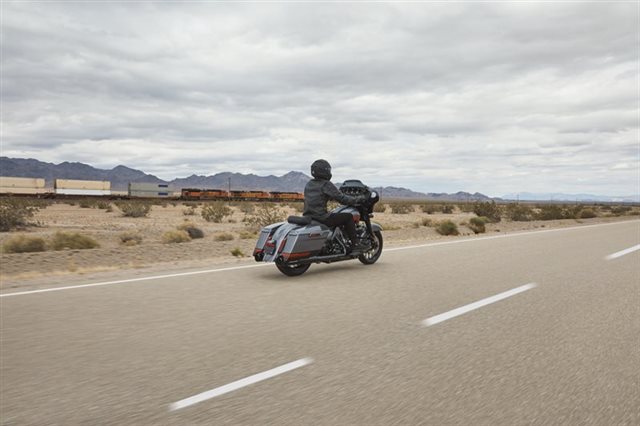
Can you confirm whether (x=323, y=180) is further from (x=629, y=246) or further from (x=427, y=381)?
(x=629, y=246)

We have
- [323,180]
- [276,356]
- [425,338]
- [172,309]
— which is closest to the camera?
[276,356]

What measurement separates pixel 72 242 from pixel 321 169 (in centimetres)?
897

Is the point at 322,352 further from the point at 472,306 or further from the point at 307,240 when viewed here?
the point at 307,240

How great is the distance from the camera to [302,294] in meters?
8.27

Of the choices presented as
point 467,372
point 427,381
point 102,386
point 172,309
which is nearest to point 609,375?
point 467,372

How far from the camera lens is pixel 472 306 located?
7.54 metres

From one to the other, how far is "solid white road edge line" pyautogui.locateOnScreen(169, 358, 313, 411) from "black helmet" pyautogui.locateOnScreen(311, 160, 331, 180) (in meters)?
5.26

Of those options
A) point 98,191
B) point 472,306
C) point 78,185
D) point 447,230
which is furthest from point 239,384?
point 98,191

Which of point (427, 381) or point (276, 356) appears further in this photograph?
point (276, 356)

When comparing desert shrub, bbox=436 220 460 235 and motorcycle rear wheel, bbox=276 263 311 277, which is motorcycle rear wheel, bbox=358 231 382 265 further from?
desert shrub, bbox=436 220 460 235

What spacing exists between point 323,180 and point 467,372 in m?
5.73

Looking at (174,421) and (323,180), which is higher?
(323,180)

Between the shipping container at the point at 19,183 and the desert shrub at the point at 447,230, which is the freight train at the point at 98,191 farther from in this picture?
the desert shrub at the point at 447,230

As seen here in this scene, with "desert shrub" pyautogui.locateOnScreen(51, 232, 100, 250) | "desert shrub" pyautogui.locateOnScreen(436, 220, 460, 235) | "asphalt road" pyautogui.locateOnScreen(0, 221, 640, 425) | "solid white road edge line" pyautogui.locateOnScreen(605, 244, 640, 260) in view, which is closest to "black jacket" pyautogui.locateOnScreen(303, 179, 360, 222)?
"asphalt road" pyautogui.locateOnScreen(0, 221, 640, 425)
